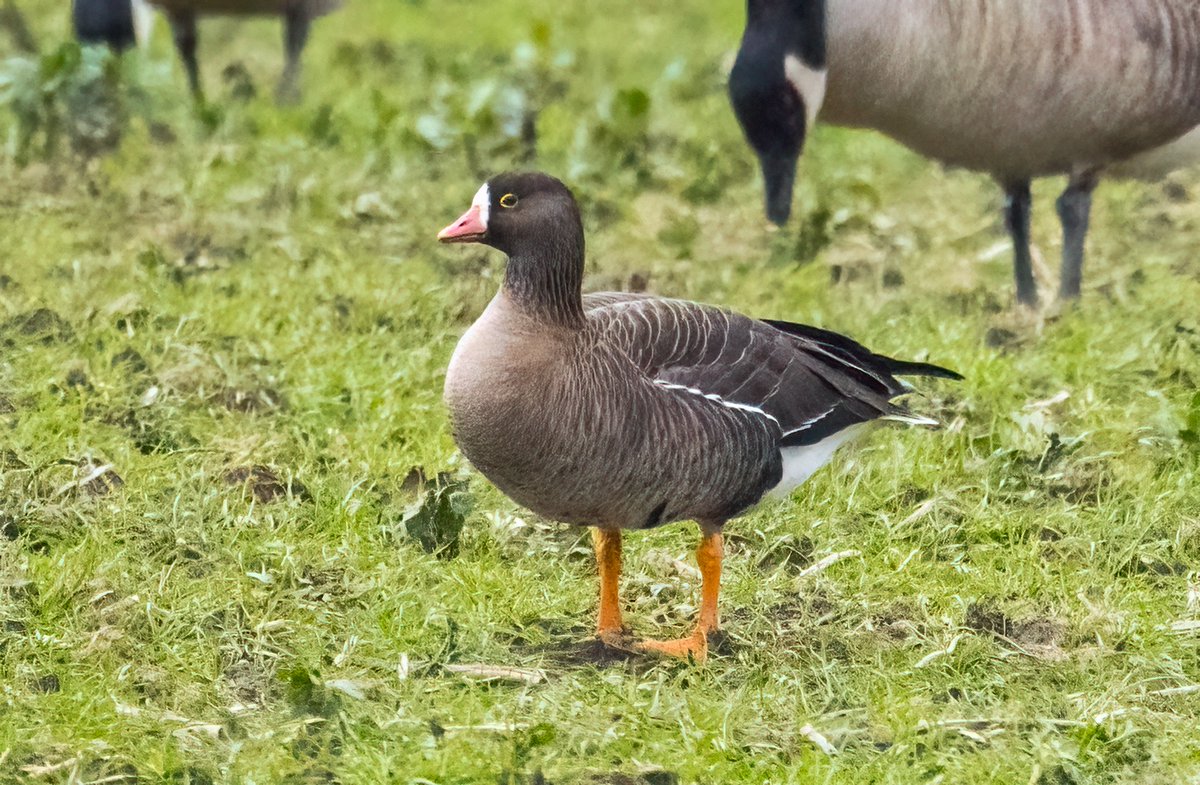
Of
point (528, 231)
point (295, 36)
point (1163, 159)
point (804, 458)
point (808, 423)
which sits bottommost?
point (804, 458)

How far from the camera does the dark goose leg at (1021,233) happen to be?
6363 millimetres

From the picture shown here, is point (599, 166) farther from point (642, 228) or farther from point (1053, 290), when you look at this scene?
point (1053, 290)

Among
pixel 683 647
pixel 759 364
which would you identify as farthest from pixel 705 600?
pixel 759 364

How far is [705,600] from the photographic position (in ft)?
Answer: 13.4

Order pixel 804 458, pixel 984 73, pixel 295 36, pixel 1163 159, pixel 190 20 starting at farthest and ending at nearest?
pixel 295 36 < pixel 190 20 < pixel 1163 159 < pixel 984 73 < pixel 804 458

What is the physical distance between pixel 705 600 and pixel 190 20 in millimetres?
5866

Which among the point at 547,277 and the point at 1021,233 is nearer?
the point at 547,277

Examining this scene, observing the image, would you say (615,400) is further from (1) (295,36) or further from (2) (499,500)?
(1) (295,36)

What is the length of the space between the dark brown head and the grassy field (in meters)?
0.89

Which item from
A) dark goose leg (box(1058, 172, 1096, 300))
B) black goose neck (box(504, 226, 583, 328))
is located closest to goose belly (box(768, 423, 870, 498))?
black goose neck (box(504, 226, 583, 328))

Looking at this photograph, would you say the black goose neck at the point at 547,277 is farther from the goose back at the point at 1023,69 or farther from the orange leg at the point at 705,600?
the goose back at the point at 1023,69

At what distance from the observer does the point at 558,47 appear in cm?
980

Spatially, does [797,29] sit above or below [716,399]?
above

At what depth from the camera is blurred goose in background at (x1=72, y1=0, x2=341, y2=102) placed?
8445 mm
